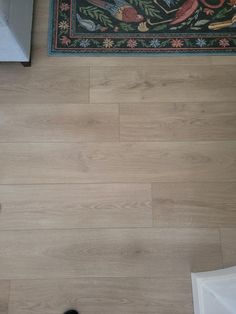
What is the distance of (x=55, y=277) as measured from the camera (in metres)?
1.14

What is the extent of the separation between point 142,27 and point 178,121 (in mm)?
488

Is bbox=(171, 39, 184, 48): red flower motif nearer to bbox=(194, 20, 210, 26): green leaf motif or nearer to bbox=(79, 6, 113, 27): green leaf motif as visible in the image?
bbox=(194, 20, 210, 26): green leaf motif

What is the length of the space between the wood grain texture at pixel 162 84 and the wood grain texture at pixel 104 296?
2.46 feet

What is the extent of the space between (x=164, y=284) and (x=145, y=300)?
9cm

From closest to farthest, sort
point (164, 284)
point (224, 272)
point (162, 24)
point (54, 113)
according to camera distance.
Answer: point (224, 272) < point (164, 284) < point (54, 113) < point (162, 24)

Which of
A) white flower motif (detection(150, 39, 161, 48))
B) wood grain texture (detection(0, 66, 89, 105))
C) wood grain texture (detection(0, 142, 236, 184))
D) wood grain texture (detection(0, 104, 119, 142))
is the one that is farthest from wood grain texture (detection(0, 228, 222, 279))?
white flower motif (detection(150, 39, 161, 48))

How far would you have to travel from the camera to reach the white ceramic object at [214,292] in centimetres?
84

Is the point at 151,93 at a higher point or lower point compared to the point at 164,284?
higher

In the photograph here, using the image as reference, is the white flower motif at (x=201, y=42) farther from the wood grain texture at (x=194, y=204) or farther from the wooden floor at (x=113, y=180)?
the wood grain texture at (x=194, y=204)

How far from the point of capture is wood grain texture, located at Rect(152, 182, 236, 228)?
1.20 meters

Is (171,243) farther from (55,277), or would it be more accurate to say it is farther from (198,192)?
(55,277)

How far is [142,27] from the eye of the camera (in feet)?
4.66

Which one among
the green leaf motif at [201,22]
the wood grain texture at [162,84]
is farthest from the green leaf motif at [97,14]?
the green leaf motif at [201,22]

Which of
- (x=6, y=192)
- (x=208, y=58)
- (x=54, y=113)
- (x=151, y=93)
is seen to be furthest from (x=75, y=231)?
(x=208, y=58)
